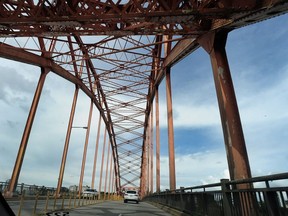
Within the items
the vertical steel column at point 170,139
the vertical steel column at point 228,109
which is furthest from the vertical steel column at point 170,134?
the vertical steel column at point 228,109

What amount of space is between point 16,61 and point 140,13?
46.0 ft

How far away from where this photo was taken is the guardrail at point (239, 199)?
4203 mm

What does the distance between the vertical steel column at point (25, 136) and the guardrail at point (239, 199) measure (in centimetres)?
1379

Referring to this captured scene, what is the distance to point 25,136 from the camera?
20469mm

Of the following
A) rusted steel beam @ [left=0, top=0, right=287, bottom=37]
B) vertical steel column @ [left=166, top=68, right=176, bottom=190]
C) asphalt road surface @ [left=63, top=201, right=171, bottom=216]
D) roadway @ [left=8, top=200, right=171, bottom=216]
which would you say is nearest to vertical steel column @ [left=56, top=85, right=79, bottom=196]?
roadway @ [left=8, top=200, right=171, bottom=216]

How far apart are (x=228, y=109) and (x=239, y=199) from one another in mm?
4527

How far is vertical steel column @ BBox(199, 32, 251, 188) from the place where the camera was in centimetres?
913

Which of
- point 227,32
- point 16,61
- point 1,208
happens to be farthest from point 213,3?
→ point 16,61

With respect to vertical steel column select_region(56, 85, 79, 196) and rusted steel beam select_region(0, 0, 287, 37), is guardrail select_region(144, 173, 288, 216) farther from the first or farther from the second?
vertical steel column select_region(56, 85, 79, 196)

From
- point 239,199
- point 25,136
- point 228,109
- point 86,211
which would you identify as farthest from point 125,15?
point 25,136

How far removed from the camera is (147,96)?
39438 mm

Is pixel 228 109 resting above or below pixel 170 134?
below

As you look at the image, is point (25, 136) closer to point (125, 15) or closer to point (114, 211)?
point (114, 211)

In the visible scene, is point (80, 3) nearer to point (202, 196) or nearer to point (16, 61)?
point (202, 196)
